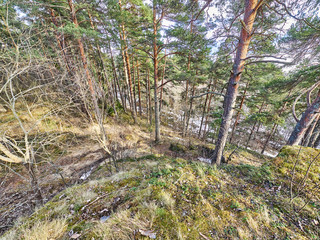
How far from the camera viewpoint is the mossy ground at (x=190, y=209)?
164 centimetres

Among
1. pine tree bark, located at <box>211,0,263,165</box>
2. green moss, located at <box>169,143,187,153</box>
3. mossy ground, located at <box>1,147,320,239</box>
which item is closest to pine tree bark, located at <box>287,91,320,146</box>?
mossy ground, located at <box>1,147,320,239</box>

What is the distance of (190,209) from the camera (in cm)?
195

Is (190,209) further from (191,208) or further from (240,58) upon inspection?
(240,58)

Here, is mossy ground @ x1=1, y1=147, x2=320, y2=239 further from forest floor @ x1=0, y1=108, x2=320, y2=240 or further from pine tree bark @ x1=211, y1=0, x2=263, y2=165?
pine tree bark @ x1=211, y1=0, x2=263, y2=165

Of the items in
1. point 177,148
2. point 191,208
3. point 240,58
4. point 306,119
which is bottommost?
point 177,148

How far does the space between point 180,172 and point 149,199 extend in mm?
1133

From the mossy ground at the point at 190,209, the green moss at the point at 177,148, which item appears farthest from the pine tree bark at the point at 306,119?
the green moss at the point at 177,148

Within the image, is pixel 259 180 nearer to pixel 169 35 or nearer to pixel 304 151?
pixel 304 151

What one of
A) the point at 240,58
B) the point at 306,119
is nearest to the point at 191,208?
the point at 240,58

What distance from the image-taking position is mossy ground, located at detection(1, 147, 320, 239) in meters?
1.64

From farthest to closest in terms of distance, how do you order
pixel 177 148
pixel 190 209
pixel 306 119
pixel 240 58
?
1. pixel 177 148
2. pixel 306 119
3. pixel 240 58
4. pixel 190 209

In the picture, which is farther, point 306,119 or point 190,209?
point 306,119

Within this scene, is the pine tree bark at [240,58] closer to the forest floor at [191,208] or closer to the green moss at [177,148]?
the forest floor at [191,208]

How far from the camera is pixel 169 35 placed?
19.8 feet
